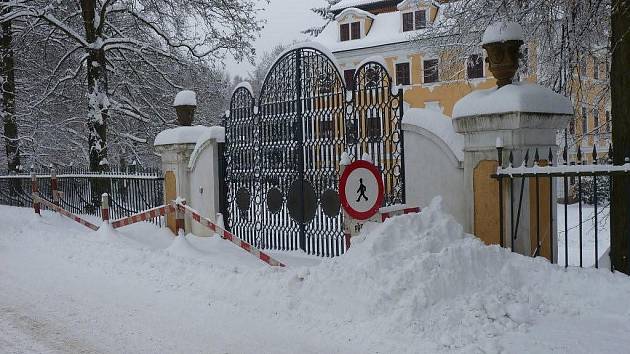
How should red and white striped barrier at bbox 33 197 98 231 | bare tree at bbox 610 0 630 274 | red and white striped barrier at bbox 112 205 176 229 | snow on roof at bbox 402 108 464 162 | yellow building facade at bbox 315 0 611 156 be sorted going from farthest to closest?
yellow building facade at bbox 315 0 611 156
red and white striped barrier at bbox 33 197 98 231
red and white striped barrier at bbox 112 205 176 229
snow on roof at bbox 402 108 464 162
bare tree at bbox 610 0 630 274

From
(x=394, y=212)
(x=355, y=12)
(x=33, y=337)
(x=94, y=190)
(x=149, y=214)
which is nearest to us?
(x=33, y=337)

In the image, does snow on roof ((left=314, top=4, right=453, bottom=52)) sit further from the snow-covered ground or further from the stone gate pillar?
the snow-covered ground

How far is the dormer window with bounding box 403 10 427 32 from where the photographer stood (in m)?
30.7

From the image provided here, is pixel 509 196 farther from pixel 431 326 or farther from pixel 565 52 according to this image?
pixel 565 52

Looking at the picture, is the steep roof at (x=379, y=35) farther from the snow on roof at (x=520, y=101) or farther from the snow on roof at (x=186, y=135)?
the snow on roof at (x=520, y=101)

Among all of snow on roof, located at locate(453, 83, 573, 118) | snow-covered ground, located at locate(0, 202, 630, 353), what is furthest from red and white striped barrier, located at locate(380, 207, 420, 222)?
snow on roof, located at locate(453, 83, 573, 118)

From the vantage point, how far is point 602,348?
4230mm

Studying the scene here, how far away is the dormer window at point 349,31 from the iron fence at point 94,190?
72.6ft

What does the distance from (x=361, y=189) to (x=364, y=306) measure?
4.87 feet

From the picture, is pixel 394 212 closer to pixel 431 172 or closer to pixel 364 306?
pixel 431 172

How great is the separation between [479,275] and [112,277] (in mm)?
5115

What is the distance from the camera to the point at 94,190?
49.9 feet

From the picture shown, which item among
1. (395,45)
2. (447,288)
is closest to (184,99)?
(447,288)

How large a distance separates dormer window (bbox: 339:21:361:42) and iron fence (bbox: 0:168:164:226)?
22.1 meters
